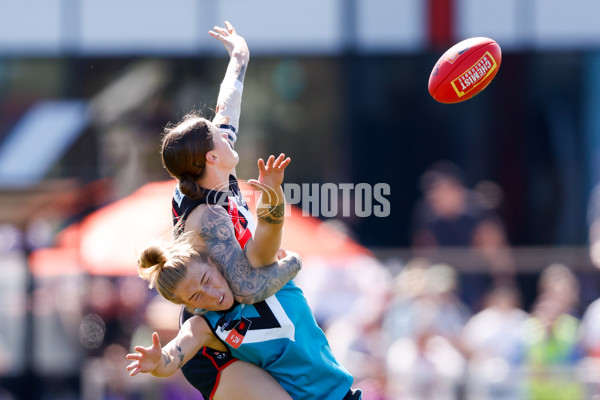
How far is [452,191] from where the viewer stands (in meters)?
9.27

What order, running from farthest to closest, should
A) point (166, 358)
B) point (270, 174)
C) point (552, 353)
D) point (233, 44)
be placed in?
point (552, 353) < point (233, 44) < point (166, 358) < point (270, 174)

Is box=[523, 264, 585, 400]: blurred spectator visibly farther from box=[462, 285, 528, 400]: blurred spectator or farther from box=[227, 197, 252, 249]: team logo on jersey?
box=[227, 197, 252, 249]: team logo on jersey

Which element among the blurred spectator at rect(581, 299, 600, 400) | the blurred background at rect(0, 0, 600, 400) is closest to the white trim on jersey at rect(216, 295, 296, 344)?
the blurred background at rect(0, 0, 600, 400)

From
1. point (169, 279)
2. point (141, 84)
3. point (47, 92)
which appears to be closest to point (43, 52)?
point (47, 92)

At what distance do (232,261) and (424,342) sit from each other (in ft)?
14.4

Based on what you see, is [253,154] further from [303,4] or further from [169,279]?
[169,279]

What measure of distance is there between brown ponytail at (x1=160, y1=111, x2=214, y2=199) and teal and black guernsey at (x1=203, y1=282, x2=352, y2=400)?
509 mm

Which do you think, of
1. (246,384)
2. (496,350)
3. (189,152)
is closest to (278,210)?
(189,152)

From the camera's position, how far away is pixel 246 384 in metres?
3.87

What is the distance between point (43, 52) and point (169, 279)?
8941mm

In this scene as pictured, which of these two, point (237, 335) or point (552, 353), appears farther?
point (552, 353)

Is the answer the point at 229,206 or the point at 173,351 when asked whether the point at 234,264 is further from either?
the point at 173,351

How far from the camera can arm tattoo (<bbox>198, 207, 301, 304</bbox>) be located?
372 cm

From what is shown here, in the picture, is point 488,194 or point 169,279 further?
point 488,194
